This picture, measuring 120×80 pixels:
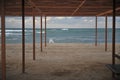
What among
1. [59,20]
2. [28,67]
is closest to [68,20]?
[59,20]

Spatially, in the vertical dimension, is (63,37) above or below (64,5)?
below

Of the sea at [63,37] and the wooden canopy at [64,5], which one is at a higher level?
the wooden canopy at [64,5]

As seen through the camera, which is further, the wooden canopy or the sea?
the sea

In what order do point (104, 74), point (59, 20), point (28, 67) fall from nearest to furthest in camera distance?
point (104, 74), point (28, 67), point (59, 20)

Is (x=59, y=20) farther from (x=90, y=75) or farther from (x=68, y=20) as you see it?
(x=90, y=75)

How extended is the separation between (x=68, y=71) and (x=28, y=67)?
1.95m

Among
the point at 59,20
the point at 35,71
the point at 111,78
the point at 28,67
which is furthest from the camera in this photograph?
the point at 59,20

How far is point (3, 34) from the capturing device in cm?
629

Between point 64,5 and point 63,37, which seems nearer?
point 64,5

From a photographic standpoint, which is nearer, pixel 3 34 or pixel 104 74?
pixel 3 34

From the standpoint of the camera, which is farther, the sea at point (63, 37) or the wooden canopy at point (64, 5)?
the sea at point (63, 37)

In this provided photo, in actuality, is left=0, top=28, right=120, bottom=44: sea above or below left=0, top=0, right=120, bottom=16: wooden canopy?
below

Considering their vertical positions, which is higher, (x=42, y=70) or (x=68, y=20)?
(x=68, y=20)

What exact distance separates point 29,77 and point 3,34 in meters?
2.27
